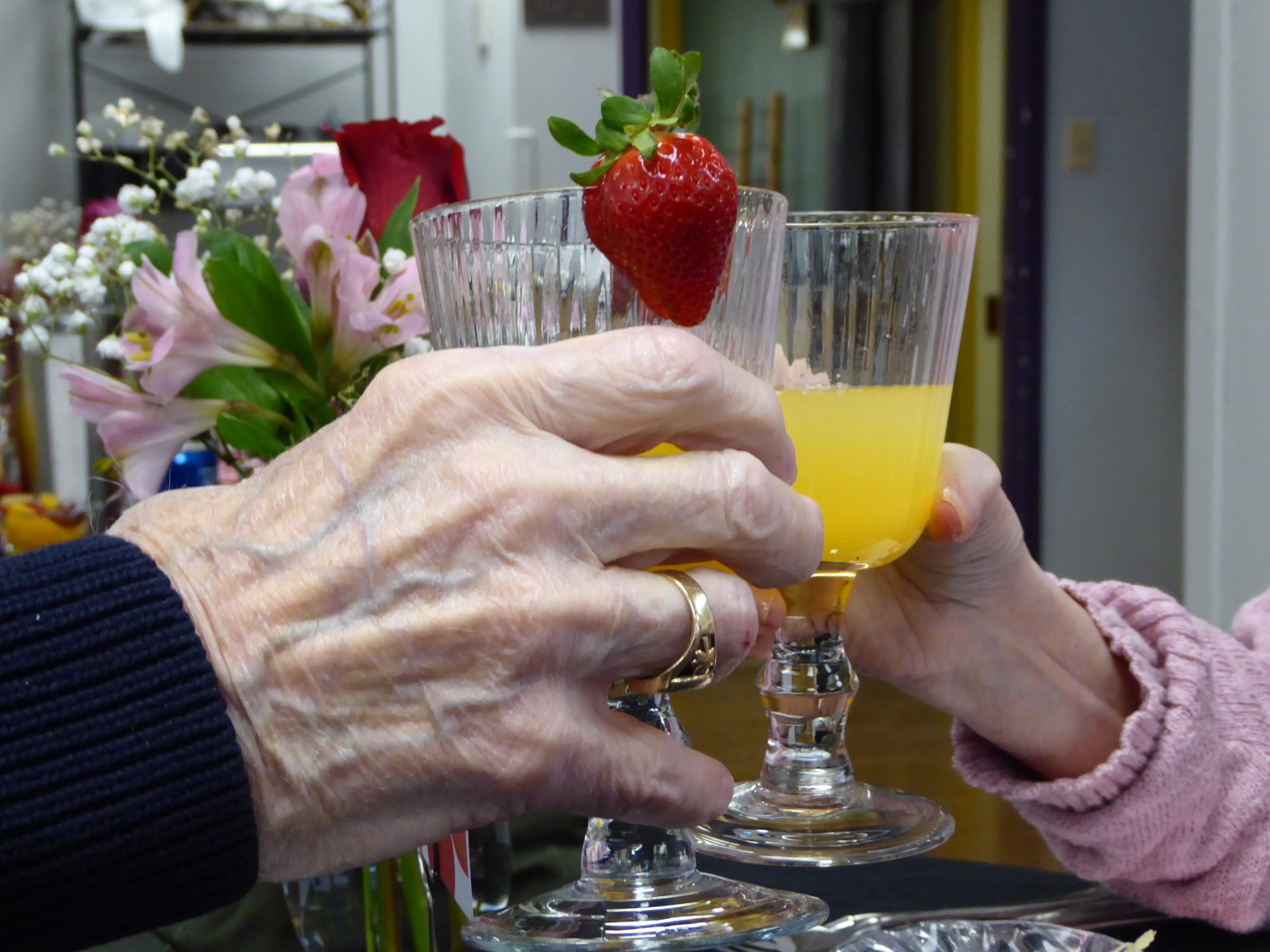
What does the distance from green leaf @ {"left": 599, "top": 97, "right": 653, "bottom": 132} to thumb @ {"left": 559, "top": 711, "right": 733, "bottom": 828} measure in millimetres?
221

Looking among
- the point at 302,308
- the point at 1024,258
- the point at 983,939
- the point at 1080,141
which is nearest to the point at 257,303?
the point at 302,308

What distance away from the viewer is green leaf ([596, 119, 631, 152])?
48 cm

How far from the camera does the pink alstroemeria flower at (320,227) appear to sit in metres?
0.65

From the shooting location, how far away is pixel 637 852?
21.8 inches

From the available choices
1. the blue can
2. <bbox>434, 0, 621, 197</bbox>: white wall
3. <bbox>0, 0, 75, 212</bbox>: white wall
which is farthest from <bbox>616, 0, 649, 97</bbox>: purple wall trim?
the blue can

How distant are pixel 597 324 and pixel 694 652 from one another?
5.5 inches

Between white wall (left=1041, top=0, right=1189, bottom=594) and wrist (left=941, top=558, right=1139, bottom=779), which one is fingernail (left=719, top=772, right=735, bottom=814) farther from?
white wall (left=1041, top=0, right=1189, bottom=594)

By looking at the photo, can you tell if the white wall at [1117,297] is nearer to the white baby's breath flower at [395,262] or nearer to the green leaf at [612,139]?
the white baby's breath flower at [395,262]

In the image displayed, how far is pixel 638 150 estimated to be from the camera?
0.47m

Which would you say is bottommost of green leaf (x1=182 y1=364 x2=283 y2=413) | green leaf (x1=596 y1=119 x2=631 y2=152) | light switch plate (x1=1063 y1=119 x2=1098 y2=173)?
green leaf (x1=182 y1=364 x2=283 y2=413)

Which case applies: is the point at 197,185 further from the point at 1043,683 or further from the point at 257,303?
the point at 1043,683

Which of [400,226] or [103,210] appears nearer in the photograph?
[400,226]

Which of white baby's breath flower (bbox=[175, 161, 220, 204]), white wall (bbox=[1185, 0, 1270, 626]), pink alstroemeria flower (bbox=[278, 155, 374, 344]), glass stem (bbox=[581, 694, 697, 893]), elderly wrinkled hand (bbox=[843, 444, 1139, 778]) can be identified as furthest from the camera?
white wall (bbox=[1185, 0, 1270, 626])

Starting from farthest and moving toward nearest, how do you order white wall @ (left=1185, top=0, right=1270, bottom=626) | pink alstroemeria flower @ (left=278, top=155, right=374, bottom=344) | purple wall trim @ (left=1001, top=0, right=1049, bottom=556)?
1. purple wall trim @ (left=1001, top=0, right=1049, bottom=556)
2. white wall @ (left=1185, top=0, right=1270, bottom=626)
3. pink alstroemeria flower @ (left=278, top=155, right=374, bottom=344)
